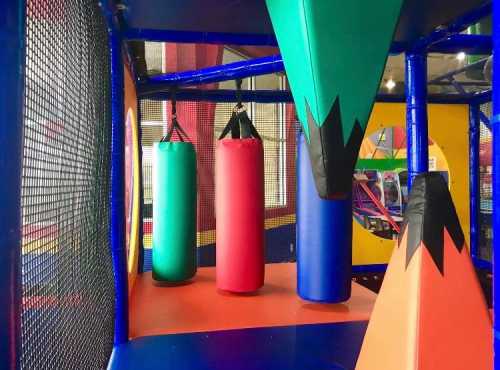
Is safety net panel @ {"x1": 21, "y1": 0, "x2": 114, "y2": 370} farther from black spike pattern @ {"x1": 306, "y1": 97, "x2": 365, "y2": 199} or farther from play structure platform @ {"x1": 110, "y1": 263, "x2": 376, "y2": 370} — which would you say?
black spike pattern @ {"x1": 306, "y1": 97, "x2": 365, "y2": 199}

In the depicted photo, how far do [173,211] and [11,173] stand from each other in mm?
1350

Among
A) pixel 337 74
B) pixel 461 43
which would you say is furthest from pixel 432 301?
pixel 461 43

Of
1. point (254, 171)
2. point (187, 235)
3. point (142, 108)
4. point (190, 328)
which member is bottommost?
point (190, 328)

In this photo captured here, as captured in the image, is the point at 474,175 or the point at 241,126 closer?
the point at 241,126

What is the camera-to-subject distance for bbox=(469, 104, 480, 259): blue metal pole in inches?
106

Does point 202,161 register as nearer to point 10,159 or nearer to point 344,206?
point 344,206

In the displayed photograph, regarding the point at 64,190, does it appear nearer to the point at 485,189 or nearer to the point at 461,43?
the point at 461,43

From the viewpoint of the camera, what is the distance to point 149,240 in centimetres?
272

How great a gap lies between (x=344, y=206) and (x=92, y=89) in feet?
2.74

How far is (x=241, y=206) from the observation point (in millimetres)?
1588

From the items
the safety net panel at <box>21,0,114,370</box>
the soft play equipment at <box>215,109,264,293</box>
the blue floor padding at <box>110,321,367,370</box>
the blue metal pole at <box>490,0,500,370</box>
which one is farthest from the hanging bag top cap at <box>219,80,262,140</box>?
the blue metal pole at <box>490,0,500,370</box>

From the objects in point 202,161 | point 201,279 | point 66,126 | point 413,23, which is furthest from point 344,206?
point 202,161

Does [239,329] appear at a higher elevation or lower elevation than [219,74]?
lower

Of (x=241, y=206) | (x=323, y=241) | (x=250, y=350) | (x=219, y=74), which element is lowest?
(x=250, y=350)
